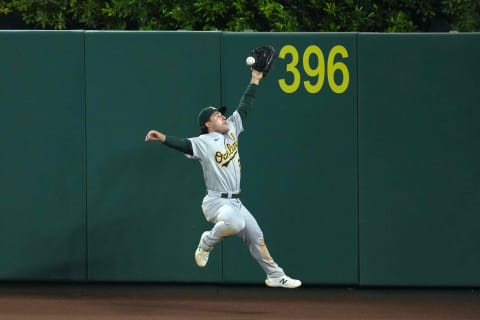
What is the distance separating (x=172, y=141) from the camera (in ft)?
29.1

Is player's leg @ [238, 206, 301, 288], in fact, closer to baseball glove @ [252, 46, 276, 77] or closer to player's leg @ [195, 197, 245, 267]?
player's leg @ [195, 197, 245, 267]

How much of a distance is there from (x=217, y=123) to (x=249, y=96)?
0.37m

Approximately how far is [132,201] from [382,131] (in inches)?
95.5

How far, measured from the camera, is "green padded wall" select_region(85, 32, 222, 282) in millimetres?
10180

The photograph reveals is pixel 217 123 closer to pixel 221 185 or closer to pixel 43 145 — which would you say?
pixel 221 185

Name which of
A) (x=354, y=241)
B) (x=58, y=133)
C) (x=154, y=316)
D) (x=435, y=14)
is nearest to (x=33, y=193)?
(x=58, y=133)

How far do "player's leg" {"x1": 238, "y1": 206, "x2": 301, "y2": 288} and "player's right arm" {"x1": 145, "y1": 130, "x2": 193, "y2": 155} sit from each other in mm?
725

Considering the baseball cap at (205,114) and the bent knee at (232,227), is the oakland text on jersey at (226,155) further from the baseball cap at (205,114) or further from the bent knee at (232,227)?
the bent knee at (232,227)

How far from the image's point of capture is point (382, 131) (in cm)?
1022

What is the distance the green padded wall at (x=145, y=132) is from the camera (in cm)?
1018

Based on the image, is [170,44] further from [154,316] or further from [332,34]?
[154,316]

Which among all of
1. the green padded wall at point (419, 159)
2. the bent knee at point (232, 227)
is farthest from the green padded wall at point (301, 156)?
the bent knee at point (232, 227)

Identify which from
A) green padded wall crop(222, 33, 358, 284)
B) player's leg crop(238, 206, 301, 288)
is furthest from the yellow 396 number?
player's leg crop(238, 206, 301, 288)

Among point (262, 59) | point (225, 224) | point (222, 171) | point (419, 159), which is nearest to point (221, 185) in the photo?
point (222, 171)
